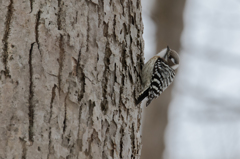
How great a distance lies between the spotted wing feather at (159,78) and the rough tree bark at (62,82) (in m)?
1.29

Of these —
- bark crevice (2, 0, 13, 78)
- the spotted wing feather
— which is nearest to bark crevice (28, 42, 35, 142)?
bark crevice (2, 0, 13, 78)

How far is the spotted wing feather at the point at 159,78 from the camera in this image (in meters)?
3.26

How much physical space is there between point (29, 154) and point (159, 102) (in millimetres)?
3872

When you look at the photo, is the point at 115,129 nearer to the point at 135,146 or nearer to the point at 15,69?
the point at 135,146

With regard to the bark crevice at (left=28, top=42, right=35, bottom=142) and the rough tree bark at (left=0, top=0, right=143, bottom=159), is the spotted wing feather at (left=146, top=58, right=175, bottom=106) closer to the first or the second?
the rough tree bark at (left=0, top=0, right=143, bottom=159)

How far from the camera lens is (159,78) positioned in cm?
353

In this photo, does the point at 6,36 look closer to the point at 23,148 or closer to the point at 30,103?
the point at 30,103

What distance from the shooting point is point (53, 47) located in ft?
5.13

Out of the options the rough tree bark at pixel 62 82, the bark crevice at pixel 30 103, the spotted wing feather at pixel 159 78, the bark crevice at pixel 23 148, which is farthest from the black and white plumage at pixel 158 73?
the bark crevice at pixel 23 148

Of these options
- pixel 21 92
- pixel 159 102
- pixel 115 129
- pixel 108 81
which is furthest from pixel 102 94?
pixel 159 102

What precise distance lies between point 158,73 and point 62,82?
2.13 m

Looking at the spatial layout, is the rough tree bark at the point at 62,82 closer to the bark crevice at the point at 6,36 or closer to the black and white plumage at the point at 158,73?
the bark crevice at the point at 6,36

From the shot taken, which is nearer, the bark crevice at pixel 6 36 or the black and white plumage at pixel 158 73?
the bark crevice at pixel 6 36

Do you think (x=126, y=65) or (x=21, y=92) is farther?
(x=126, y=65)
